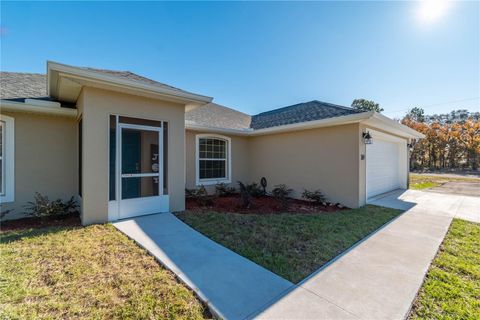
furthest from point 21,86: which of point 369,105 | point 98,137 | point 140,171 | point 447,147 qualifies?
point 369,105

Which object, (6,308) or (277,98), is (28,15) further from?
(277,98)

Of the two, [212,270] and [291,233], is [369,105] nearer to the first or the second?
[291,233]

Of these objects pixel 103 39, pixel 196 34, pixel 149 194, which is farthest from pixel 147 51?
pixel 149 194

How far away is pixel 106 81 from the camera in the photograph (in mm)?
4961

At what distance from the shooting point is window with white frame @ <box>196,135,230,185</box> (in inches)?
374

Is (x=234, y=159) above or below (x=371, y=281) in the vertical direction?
above

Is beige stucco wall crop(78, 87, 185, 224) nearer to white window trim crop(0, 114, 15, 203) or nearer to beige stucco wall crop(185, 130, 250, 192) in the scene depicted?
white window trim crop(0, 114, 15, 203)

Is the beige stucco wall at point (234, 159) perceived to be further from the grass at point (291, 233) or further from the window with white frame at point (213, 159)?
the grass at point (291, 233)

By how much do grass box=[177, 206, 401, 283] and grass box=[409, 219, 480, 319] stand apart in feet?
4.27

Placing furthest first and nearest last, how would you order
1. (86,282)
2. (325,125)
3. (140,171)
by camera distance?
(325,125) → (140,171) → (86,282)

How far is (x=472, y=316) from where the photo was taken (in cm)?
242

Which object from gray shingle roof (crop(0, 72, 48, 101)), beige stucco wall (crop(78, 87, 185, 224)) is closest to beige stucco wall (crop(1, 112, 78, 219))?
gray shingle roof (crop(0, 72, 48, 101))

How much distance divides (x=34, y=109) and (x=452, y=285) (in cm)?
969

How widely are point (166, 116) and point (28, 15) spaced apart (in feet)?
16.0
